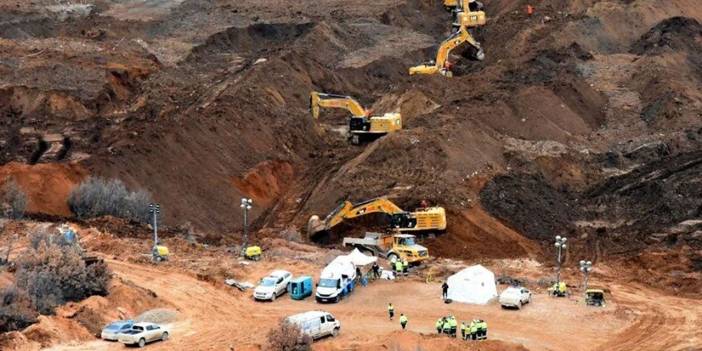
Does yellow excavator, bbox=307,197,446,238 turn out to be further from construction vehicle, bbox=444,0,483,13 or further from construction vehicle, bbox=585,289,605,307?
construction vehicle, bbox=444,0,483,13

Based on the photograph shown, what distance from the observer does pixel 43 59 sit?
81.6 m

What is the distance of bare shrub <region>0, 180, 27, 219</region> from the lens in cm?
4788

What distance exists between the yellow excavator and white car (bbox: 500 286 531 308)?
9.50 m

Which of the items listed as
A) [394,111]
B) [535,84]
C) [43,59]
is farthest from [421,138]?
[43,59]

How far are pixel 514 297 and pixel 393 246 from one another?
26.5 feet

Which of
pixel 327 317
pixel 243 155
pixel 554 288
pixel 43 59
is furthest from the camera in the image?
pixel 43 59

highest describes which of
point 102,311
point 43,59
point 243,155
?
point 43,59

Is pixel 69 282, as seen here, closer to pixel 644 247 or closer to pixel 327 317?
pixel 327 317

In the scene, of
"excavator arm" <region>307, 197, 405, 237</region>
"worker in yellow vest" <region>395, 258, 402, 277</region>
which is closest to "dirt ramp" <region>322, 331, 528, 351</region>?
"worker in yellow vest" <region>395, 258, 402, 277</region>

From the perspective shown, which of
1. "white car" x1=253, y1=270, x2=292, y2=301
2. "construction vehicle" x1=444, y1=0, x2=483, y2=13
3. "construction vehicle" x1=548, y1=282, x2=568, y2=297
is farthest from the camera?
"construction vehicle" x1=444, y1=0, x2=483, y2=13

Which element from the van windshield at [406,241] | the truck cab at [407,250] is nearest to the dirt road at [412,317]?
the truck cab at [407,250]

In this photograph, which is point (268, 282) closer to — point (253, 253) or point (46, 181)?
point (253, 253)

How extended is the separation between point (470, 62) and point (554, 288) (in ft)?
147

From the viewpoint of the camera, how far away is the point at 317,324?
111 ft
